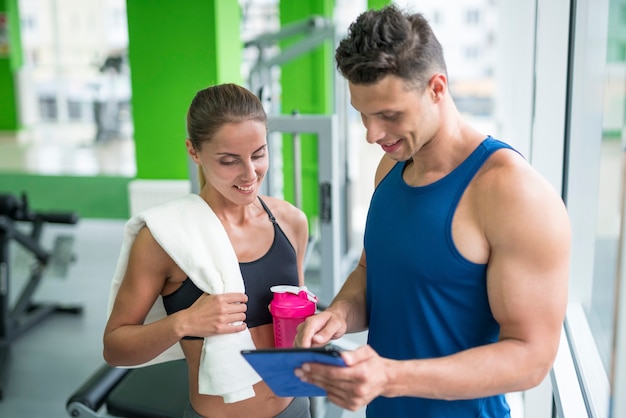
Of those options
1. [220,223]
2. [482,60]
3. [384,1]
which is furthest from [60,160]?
[220,223]

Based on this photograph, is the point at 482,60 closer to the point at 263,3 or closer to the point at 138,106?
the point at 263,3

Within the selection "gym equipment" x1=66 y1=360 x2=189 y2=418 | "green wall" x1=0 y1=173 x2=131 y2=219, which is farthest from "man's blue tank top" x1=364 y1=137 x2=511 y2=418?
"green wall" x1=0 y1=173 x2=131 y2=219

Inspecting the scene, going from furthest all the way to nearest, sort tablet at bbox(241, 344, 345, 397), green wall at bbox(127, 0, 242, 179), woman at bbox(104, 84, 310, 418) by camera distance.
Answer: green wall at bbox(127, 0, 242, 179), woman at bbox(104, 84, 310, 418), tablet at bbox(241, 344, 345, 397)

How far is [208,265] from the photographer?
1291 millimetres

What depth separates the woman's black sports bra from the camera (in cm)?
135

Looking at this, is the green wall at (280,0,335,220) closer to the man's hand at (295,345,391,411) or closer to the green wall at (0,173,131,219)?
the green wall at (0,173,131,219)

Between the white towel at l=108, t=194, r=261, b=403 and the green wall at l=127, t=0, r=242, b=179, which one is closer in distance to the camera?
the white towel at l=108, t=194, r=261, b=403

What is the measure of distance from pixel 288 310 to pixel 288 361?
1.07 feet

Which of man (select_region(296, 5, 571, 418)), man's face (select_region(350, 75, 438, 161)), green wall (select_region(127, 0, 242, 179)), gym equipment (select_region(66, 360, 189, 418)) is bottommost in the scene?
gym equipment (select_region(66, 360, 189, 418))

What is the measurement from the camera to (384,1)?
539 centimetres

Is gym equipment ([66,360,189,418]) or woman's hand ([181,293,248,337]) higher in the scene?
woman's hand ([181,293,248,337])

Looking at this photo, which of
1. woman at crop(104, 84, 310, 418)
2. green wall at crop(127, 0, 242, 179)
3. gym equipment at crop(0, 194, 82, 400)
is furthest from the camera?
gym equipment at crop(0, 194, 82, 400)

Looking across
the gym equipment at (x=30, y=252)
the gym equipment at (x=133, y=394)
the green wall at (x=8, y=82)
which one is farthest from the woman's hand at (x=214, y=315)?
the green wall at (x=8, y=82)

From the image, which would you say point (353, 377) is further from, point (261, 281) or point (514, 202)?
point (261, 281)
